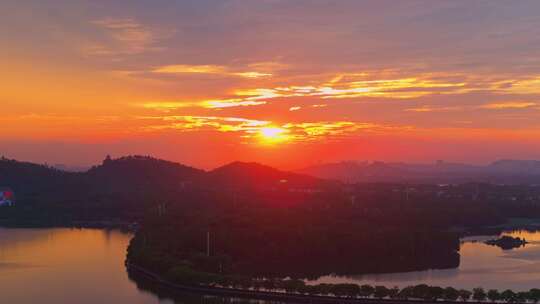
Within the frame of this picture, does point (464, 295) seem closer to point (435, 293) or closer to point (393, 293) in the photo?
point (435, 293)

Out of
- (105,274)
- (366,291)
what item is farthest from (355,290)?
(105,274)

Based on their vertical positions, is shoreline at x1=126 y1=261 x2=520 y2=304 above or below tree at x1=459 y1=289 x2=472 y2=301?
below

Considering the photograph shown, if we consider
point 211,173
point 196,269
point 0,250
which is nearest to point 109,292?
point 196,269

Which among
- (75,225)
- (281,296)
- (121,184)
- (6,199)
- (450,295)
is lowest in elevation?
(281,296)

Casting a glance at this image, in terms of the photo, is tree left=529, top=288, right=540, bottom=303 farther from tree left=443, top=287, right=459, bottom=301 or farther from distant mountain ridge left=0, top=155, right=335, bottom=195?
distant mountain ridge left=0, top=155, right=335, bottom=195

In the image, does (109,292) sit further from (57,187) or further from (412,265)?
(57,187)

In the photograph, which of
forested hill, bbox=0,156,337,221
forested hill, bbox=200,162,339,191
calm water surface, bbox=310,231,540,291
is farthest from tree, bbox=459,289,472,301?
forested hill, bbox=200,162,339,191

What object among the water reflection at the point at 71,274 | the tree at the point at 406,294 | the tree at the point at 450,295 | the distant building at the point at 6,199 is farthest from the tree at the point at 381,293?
the distant building at the point at 6,199

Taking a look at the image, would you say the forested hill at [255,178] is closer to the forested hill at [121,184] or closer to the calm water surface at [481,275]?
the forested hill at [121,184]
